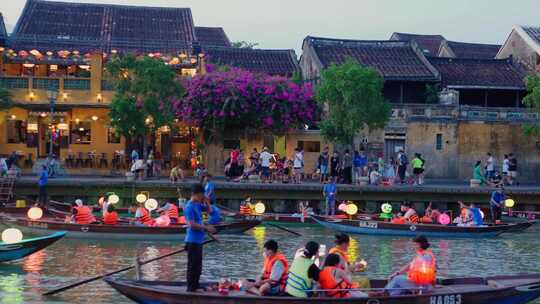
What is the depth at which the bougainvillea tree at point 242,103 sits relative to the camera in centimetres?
3581

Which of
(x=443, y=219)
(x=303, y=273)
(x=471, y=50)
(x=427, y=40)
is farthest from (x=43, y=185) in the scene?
(x=427, y=40)

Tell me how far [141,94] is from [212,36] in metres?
22.1

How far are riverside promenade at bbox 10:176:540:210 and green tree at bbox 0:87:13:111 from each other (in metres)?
5.51

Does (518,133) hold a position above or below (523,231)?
above

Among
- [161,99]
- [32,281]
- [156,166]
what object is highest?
[161,99]

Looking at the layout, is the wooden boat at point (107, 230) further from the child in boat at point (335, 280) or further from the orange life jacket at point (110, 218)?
the child in boat at point (335, 280)

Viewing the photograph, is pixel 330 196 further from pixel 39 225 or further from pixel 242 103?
pixel 39 225

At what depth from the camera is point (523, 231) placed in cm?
2892

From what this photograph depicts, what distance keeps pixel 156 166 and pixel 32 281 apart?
19820 mm

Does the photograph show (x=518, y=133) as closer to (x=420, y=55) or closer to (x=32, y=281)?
(x=420, y=55)

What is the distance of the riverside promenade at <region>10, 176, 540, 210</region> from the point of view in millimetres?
32469

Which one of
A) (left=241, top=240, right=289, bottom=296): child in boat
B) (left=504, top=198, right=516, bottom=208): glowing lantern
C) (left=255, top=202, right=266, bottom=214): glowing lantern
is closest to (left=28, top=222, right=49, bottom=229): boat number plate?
(left=255, top=202, right=266, bottom=214): glowing lantern

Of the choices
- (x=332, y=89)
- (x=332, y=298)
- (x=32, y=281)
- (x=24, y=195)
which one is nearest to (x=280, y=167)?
(x=332, y=89)

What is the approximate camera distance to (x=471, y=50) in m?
53.5
